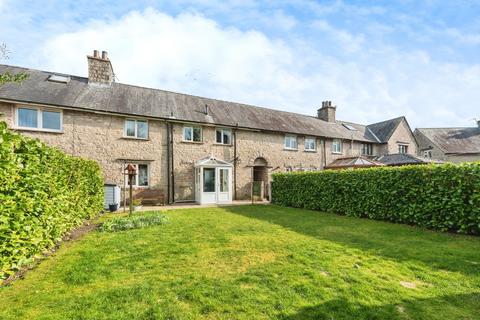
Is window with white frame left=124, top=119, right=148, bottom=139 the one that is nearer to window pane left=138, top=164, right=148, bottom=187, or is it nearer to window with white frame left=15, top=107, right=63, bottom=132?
window pane left=138, top=164, right=148, bottom=187

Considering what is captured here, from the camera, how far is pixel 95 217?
10.3 metres

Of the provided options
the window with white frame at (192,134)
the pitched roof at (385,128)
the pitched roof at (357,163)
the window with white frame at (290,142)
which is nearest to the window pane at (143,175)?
Answer: the window with white frame at (192,134)

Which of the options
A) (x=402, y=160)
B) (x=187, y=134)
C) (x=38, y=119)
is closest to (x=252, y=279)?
(x=187, y=134)

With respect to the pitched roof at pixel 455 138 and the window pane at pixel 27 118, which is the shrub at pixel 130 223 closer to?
the window pane at pixel 27 118

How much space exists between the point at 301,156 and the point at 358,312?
19.5 m

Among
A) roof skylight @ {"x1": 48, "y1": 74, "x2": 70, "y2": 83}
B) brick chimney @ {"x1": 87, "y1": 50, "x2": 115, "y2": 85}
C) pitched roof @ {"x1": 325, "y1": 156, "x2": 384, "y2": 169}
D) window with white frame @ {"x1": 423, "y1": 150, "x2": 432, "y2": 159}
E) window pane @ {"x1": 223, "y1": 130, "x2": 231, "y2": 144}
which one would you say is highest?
brick chimney @ {"x1": 87, "y1": 50, "x2": 115, "y2": 85}

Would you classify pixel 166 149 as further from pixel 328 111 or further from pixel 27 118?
pixel 328 111

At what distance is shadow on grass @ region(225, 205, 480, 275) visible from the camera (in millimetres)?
4883

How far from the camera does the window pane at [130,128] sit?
1592cm

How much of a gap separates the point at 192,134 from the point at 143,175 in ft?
14.3

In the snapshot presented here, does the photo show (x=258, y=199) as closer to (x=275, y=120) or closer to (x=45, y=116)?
(x=275, y=120)

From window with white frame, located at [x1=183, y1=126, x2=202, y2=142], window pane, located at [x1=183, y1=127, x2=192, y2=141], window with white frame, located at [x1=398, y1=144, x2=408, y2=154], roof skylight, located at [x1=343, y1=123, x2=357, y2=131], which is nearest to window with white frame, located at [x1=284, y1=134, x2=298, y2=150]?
window with white frame, located at [x1=183, y1=126, x2=202, y2=142]

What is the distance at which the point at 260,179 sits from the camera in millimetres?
20766

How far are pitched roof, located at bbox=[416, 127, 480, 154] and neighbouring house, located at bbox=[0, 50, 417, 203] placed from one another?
19.6 meters
